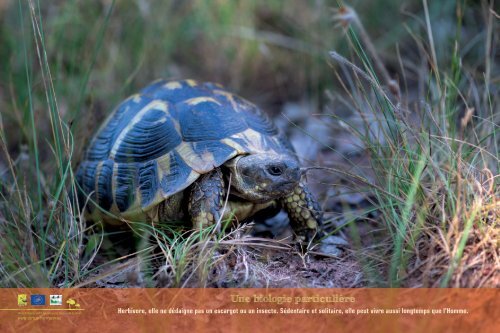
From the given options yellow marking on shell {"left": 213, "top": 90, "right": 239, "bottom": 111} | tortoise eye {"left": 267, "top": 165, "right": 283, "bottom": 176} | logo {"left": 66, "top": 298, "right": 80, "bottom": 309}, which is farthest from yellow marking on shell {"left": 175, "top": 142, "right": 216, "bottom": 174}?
logo {"left": 66, "top": 298, "right": 80, "bottom": 309}

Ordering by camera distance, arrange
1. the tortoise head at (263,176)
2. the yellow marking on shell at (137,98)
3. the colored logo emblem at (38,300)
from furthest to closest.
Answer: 1. the yellow marking on shell at (137,98)
2. the tortoise head at (263,176)
3. the colored logo emblem at (38,300)

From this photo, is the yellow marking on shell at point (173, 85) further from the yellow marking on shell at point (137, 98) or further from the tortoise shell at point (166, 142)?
the yellow marking on shell at point (137, 98)

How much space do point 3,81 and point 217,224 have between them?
2.62 metres

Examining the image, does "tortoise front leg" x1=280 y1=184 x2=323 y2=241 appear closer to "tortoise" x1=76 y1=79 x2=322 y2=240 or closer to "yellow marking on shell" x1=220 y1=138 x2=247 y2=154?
"tortoise" x1=76 y1=79 x2=322 y2=240

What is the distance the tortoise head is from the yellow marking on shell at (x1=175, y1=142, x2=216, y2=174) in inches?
5.2

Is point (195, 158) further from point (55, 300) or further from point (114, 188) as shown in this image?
point (55, 300)

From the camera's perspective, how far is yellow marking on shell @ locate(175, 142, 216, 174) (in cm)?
257

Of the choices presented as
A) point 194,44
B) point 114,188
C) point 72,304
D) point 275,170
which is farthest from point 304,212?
point 194,44

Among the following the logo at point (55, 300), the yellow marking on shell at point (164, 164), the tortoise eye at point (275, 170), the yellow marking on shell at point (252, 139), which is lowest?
the logo at point (55, 300)

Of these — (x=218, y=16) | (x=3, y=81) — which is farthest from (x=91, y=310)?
(x=218, y=16)

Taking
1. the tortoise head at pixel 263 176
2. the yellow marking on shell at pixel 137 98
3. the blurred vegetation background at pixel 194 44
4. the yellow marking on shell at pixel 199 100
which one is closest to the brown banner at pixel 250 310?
the tortoise head at pixel 263 176

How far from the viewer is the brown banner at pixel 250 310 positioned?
1838 millimetres

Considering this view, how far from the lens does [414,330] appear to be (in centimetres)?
175

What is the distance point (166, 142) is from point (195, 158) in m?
0.23
